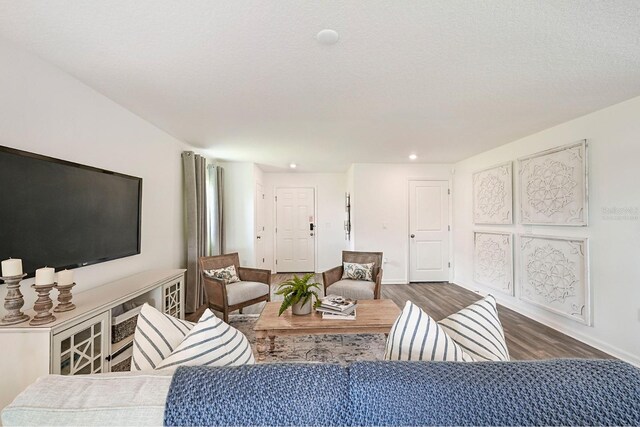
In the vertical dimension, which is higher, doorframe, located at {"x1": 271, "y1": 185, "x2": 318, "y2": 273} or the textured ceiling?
the textured ceiling

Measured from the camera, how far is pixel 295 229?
593 cm

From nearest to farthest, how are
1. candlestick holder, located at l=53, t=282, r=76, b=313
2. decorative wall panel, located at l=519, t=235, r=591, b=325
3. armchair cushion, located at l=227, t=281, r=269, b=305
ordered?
candlestick holder, located at l=53, t=282, r=76, b=313 < decorative wall panel, located at l=519, t=235, r=591, b=325 < armchair cushion, located at l=227, t=281, r=269, b=305

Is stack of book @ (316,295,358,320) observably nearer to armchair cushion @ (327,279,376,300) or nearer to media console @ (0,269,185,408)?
armchair cushion @ (327,279,376,300)

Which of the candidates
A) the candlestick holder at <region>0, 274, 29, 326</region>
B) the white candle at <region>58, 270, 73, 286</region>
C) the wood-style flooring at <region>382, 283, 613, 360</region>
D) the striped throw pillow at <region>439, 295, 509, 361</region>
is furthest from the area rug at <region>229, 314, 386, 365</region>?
the candlestick holder at <region>0, 274, 29, 326</region>

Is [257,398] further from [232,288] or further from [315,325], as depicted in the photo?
[232,288]

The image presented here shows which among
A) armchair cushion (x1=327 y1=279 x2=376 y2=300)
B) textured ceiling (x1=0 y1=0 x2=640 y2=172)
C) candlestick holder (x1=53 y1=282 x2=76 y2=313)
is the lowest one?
armchair cushion (x1=327 y1=279 x2=376 y2=300)

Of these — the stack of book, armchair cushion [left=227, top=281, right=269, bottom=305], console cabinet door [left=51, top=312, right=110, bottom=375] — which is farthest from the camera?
armchair cushion [left=227, top=281, right=269, bottom=305]

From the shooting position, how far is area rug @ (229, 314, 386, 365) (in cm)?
232

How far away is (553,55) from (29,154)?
3.12 meters

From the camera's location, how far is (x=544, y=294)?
309 cm

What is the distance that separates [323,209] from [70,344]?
4743 millimetres

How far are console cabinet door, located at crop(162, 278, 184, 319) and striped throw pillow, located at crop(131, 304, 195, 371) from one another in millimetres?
1616

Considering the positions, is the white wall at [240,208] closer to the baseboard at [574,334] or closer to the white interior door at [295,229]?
the white interior door at [295,229]

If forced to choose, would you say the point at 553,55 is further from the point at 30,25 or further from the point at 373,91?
the point at 30,25
